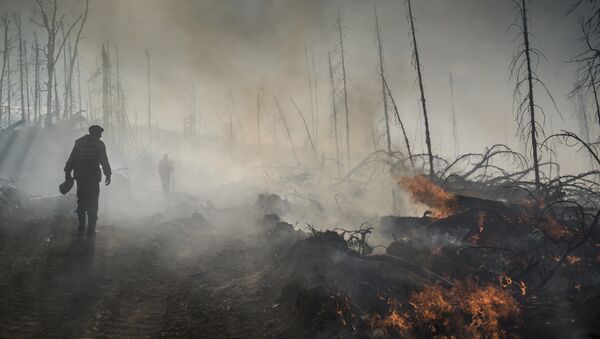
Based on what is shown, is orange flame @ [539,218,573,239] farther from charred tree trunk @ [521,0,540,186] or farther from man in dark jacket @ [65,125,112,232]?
man in dark jacket @ [65,125,112,232]

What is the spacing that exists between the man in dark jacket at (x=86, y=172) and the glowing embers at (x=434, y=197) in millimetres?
8515

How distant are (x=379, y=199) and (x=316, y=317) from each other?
17.6 meters

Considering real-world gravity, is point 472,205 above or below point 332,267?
above

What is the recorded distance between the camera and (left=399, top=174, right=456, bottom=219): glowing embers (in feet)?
29.6

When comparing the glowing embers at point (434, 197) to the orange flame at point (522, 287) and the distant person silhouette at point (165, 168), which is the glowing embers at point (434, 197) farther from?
the distant person silhouette at point (165, 168)

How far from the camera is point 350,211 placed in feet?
64.3

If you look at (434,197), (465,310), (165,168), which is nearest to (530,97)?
(434,197)

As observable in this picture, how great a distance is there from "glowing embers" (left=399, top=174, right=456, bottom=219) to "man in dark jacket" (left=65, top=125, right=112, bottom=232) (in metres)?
8.51

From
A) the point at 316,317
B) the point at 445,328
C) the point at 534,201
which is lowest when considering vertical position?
the point at 445,328

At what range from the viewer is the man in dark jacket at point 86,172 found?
7367 mm

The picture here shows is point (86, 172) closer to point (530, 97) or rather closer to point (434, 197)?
point (434, 197)

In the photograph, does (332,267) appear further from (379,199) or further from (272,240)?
(379,199)

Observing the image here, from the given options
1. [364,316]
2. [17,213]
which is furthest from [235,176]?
[364,316]

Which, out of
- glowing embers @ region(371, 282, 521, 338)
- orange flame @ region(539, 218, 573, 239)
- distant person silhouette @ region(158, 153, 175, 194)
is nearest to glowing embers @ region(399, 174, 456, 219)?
orange flame @ region(539, 218, 573, 239)
